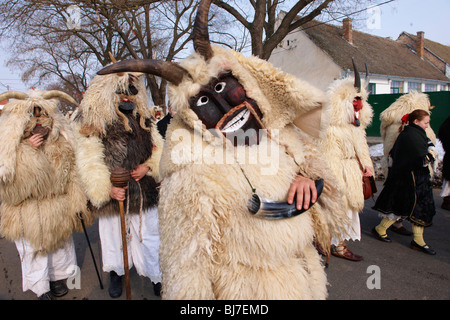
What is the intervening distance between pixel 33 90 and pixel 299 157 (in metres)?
3.28

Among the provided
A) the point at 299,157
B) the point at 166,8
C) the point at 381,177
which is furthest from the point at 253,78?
the point at 166,8

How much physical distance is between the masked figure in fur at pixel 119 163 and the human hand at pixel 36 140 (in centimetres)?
51

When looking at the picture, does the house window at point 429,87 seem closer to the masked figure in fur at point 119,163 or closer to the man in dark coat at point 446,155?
the man in dark coat at point 446,155

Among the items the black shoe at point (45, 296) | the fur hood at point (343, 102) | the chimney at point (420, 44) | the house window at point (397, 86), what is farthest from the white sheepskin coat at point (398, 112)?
the chimney at point (420, 44)

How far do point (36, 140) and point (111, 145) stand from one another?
2.76ft

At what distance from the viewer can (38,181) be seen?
294 cm

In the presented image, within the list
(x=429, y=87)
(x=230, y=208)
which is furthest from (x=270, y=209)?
(x=429, y=87)

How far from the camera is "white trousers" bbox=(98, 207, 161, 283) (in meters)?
3.06

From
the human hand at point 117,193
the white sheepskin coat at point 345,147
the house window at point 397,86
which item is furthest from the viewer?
the house window at point 397,86

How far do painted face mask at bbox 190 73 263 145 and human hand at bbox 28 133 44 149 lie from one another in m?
2.38

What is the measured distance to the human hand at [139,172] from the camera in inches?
119

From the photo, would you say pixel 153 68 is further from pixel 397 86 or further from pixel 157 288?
pixel 397 86

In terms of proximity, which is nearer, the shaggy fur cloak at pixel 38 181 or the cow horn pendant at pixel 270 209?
the cow horn pendant at pixel 270 209

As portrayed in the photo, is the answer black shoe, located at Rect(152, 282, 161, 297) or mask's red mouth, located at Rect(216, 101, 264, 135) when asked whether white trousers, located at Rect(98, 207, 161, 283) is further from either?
mask's red mouth, located at Rect(216, 101, 264, 135)
